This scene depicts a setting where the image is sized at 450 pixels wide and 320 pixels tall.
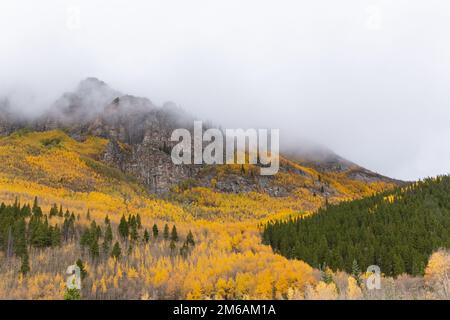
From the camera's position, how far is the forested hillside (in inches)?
3425

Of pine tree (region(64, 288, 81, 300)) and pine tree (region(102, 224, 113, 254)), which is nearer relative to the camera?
pine tree (region(64, 288, 81, 300))

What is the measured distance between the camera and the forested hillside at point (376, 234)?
3425 inches

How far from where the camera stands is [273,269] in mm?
77188

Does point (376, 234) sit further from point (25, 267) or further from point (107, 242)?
point (25, 267)

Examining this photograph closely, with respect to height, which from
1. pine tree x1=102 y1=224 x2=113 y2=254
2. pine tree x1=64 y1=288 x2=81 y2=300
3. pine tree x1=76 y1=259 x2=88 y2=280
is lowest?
pine tree x1=64 y1=288 x2=81 y2=300

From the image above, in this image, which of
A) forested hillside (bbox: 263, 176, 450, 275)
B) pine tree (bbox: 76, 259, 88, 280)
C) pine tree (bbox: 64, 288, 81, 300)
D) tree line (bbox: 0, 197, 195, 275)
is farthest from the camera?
forested hillside (bbox: 263, 176, 450, 275)

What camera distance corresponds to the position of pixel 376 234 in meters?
104

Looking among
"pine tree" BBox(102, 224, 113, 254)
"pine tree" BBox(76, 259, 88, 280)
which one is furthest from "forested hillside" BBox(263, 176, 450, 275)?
"pine tree" BBox(76, 259, 88, 280)

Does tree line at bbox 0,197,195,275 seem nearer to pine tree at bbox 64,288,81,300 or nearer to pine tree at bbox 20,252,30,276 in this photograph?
pine tree at bbox 20,252,30,276

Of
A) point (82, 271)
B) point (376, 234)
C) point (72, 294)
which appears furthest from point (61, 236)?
point (376, 234)

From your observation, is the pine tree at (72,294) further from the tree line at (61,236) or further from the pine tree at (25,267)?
the pine tree at (25,267)

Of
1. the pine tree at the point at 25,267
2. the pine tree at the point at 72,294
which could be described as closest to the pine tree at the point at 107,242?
the pine tree at the point at 25,267
